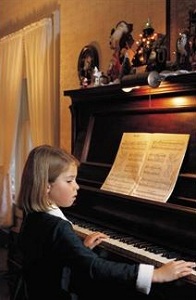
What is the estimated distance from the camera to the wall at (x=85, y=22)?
3.13 metres

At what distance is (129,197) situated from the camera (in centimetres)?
234

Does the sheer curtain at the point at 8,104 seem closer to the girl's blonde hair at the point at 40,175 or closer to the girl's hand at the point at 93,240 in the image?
the girl's hand at the point at 93,240

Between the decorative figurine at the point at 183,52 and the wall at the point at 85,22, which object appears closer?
the decorative figurine at the point at 183,52

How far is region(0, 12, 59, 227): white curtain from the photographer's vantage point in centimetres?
418

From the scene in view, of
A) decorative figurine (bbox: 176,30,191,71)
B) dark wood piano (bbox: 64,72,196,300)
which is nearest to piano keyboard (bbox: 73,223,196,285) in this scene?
dark wood piano (bbox: 64,72,196,300)

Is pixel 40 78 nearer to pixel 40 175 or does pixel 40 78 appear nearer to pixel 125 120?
pixel 125 120

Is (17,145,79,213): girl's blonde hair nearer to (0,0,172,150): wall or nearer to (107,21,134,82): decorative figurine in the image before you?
(107,21,134,82): decorative figurine

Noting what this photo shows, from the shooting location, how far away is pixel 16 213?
193 inches

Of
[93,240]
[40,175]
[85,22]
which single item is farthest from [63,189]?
[85,22]

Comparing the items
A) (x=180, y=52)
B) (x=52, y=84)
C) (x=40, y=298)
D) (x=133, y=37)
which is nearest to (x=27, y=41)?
(x=52, y=84)

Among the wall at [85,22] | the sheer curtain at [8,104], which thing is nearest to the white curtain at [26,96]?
the sheer curtain at [8,104]

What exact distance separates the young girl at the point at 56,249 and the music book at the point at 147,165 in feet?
1.86

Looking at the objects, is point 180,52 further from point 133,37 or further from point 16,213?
point 16,213

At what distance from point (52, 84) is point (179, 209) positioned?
2447 mm
